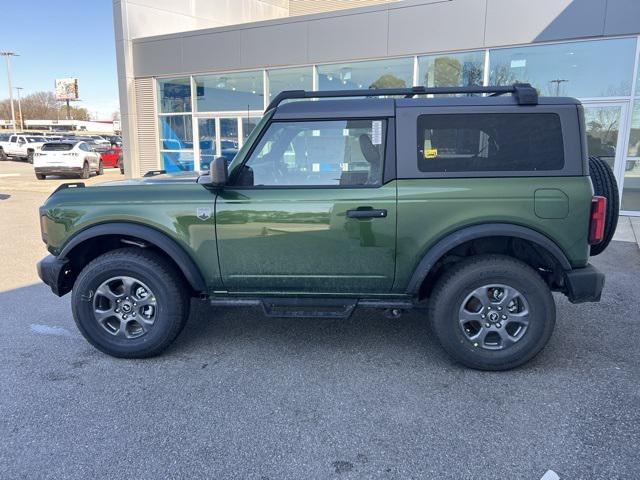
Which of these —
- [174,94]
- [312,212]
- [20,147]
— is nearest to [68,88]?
[20,147]

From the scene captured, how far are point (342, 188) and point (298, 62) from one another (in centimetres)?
1016

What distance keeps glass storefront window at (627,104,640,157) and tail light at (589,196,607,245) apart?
25.8ft

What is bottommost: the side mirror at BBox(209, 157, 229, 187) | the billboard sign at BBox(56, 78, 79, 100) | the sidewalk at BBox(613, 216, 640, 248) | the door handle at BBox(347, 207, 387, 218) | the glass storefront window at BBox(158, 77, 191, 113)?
the sidewalk at BBox(613, 216, 640, 248)

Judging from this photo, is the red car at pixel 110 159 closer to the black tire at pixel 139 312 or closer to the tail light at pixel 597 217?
the black tire at pixel 139 312

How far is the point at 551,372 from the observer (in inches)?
140

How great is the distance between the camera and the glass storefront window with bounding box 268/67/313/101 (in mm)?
12914

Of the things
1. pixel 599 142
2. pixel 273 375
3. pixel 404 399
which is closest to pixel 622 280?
pixel 404 399

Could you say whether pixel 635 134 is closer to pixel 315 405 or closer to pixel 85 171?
pixel 315 405

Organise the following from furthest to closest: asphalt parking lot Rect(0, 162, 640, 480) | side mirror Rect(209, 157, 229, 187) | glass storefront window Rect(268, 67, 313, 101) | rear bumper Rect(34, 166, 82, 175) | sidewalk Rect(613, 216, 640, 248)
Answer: rear bumper Rect(34, 166, 82, 175) < glass storefront window Rect(268, 67, 313, 101) < sidewalk Rect(613, 216, 640, 248) < side mirror Rect(209, 157, 229, 187) < asphalt parking lot Rect(0, 162, 640, 480)

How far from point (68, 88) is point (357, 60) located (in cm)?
7498

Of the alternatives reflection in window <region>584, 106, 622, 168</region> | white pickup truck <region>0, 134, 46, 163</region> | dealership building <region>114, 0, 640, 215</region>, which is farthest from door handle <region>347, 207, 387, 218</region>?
white pickup truck <region>0, 134, 46, 163</region>

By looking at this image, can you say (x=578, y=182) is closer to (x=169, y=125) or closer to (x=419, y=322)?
(x=419, y=322)

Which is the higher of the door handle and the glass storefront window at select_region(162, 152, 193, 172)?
the door handle

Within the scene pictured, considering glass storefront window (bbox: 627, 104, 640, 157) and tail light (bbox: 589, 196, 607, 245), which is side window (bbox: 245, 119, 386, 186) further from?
glass storefront window (bbox: 627, 104, 640, 157)
